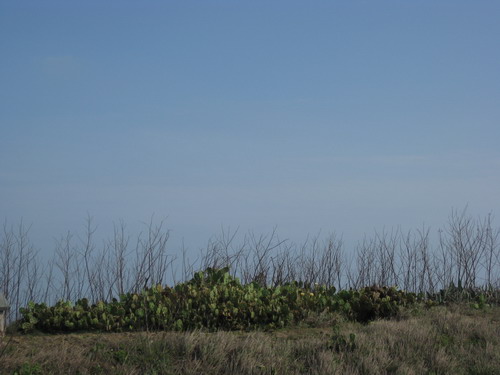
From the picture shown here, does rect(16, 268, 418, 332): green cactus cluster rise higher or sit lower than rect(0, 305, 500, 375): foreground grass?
higher

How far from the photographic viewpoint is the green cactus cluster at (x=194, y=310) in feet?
24.0

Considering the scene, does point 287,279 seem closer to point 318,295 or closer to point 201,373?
point 318,295

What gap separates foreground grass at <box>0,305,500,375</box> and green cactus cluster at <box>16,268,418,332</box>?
326 mm

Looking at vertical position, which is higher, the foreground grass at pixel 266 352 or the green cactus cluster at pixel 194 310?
the green cactus cluster at pixel 194 310

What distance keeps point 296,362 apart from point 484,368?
2261mm

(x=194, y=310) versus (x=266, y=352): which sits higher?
(x=194, y=310)

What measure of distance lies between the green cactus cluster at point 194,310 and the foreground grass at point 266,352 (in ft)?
1.07

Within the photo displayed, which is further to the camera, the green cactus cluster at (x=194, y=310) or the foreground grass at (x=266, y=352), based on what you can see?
the green cactus cluster at (x=194, y=310)

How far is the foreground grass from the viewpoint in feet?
19.6

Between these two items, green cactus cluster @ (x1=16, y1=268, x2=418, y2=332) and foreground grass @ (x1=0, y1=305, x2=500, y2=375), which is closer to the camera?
foreground grass @ (x1=0, y1=305, x2=500, y2=375)

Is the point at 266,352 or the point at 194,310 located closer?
the point at 266,352

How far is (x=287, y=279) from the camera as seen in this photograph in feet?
38.2

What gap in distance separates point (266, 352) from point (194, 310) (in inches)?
59.7

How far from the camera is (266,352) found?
6336 mm
